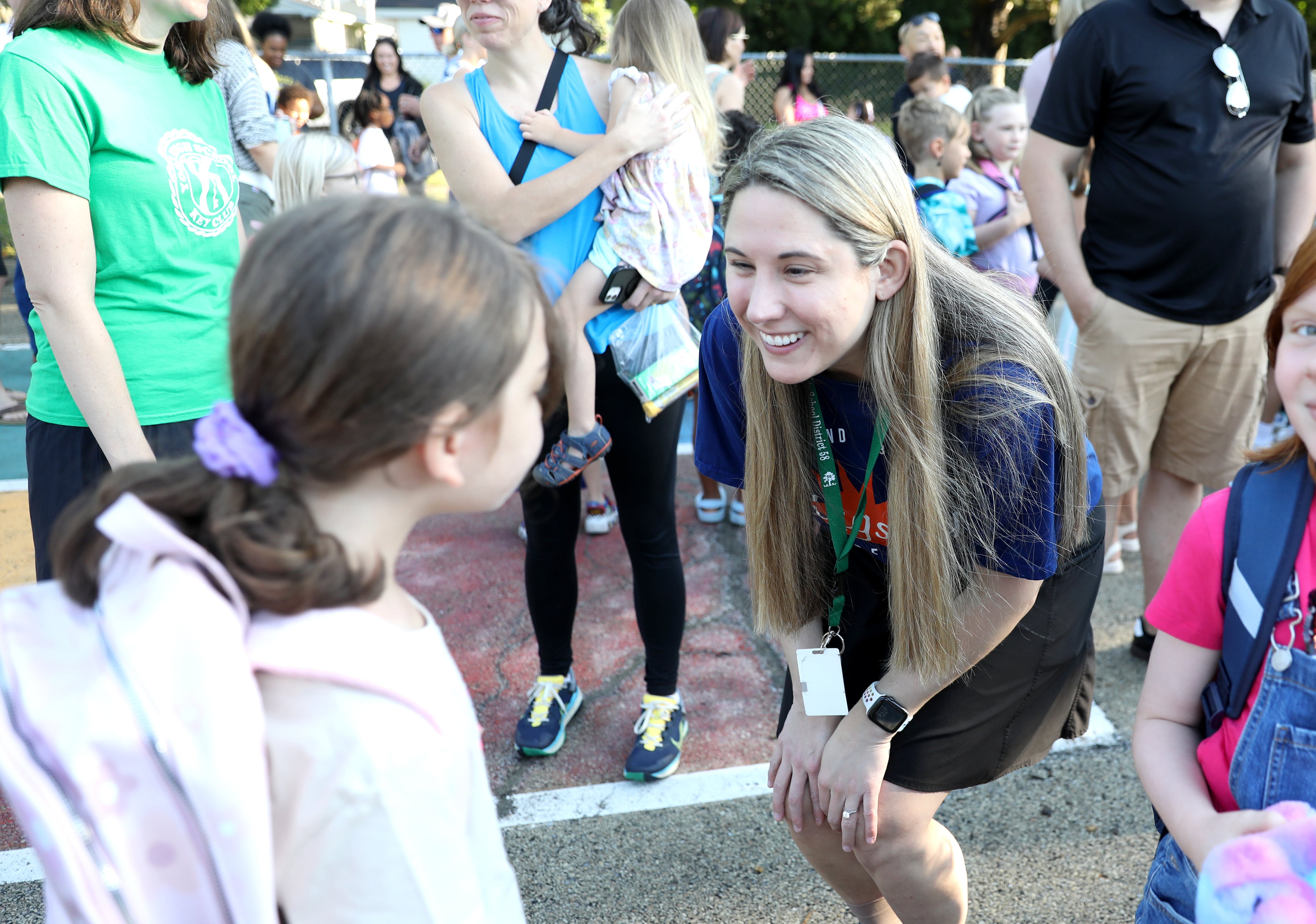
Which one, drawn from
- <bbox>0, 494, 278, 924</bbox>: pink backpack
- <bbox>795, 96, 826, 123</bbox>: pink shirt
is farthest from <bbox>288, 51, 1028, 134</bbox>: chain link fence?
<bbox>0, 494, 278, 924</bbox>: pink backpack

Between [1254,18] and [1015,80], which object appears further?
[1015,80]

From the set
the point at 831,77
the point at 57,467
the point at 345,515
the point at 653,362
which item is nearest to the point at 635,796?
the point at 653,362

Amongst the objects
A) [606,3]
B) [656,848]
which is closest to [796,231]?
[656,848]

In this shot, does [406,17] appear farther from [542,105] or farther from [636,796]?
[636,796]

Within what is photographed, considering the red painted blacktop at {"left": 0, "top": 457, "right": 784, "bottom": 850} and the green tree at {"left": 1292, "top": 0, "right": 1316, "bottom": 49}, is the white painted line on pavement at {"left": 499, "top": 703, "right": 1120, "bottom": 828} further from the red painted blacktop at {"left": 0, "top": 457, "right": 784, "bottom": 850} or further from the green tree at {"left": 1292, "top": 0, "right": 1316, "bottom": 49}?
the green tree at {"left": 1292, "top": 0, "right": 1316, "bottom": 49}

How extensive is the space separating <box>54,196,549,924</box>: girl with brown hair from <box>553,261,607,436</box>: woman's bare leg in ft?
5.00

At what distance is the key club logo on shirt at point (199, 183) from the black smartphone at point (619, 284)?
3.09 ft

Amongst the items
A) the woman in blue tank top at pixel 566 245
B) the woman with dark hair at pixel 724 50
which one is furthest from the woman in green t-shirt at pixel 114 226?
the woman with dark hair at pixel 724 50

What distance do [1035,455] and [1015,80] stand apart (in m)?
13.3

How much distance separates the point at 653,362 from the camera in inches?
104

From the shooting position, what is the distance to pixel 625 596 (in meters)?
3.85

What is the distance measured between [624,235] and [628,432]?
1.80 feet

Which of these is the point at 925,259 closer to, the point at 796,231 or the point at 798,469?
the point at 796,231

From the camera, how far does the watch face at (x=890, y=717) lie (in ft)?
6.11
